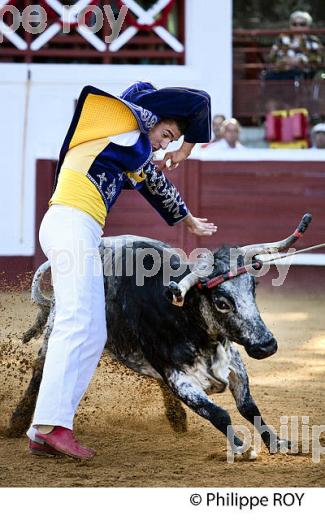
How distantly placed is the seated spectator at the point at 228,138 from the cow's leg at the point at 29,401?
512 centimetres

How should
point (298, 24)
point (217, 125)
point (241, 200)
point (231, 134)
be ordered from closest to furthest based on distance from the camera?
point (241, 200), point (231, 134), point (217, 125), point (298, 24)

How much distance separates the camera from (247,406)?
3.68 m

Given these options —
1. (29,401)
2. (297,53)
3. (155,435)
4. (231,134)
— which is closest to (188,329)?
(155,435)

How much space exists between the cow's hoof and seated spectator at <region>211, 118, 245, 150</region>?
218 inches

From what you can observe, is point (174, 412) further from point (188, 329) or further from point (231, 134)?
point (231, 134)

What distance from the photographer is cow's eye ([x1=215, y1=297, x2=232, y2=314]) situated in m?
3.54

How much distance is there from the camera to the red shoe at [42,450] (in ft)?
11.5

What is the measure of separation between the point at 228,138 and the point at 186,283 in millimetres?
5496

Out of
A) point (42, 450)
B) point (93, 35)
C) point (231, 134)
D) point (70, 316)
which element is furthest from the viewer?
point (93, 35)

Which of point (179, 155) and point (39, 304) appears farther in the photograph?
point (39, 304)

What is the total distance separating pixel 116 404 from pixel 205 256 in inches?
40.4

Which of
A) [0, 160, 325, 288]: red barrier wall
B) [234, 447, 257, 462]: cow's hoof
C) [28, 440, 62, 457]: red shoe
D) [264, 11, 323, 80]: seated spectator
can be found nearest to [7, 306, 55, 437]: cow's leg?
[28, 440, 62, 457]: red shoe

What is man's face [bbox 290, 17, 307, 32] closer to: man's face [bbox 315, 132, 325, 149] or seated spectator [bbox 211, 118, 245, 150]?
man's face [bbox 315, 132, 325, 149]

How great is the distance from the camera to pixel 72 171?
11.4ft
